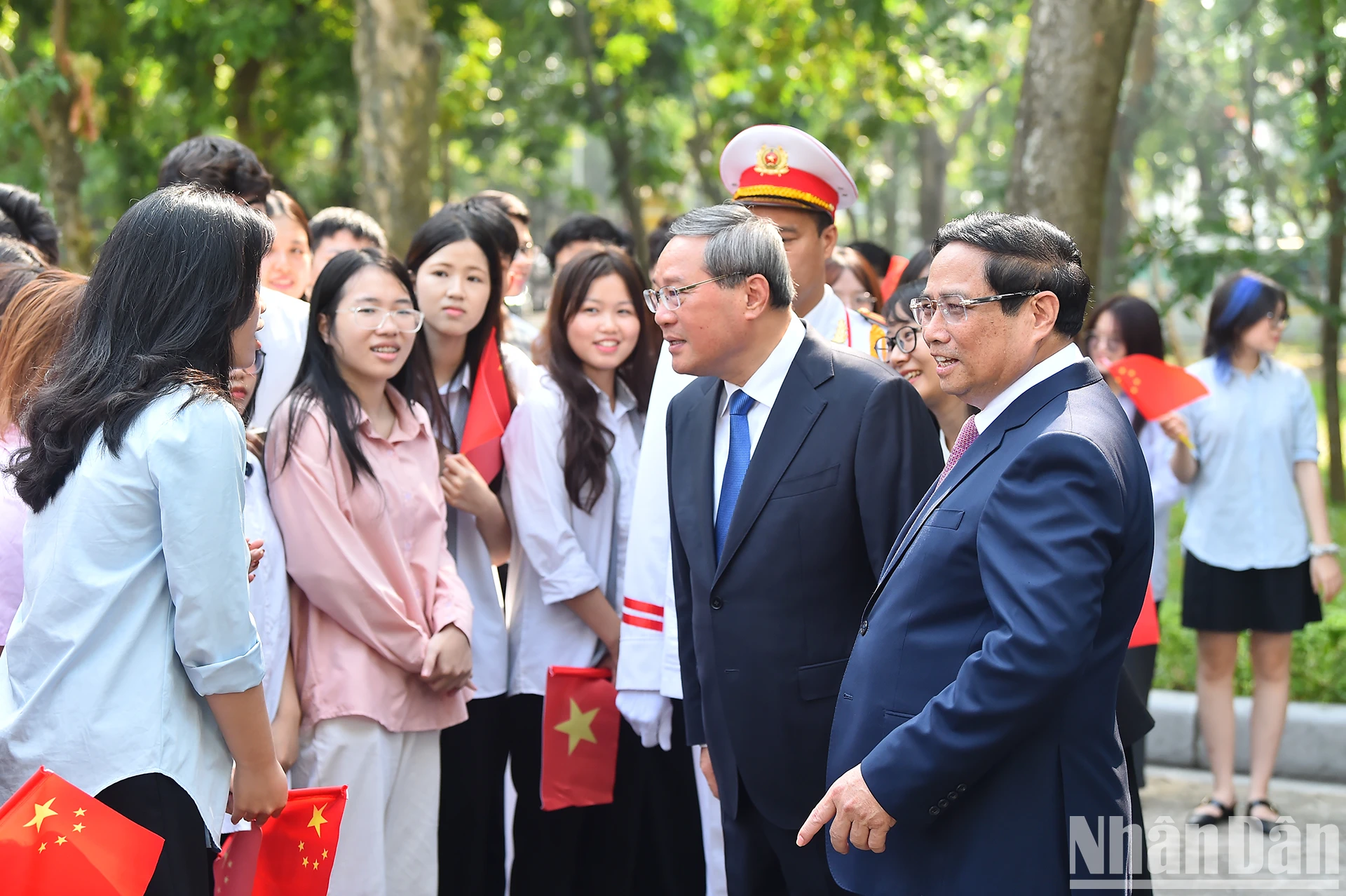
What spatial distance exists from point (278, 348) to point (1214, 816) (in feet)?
13.4

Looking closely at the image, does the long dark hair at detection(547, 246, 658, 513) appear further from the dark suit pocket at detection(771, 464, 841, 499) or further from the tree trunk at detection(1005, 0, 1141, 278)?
the tree trunk at detection(1005, 0, 1141, 278)

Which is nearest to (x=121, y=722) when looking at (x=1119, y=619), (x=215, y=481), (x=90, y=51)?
(x=215, y=481)

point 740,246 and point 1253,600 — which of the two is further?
point 1253,600

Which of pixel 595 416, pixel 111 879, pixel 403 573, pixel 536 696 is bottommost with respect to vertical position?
pixel 536 696

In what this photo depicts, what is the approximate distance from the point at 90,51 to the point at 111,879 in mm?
12745

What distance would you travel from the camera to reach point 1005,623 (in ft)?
7.06

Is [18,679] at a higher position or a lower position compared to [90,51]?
lower

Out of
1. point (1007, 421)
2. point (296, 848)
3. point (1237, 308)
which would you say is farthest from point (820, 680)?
point (1237, 308)

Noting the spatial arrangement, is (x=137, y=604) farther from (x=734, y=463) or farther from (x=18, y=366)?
(x=734, y=463)

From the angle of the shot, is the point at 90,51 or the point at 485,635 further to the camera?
the point at 90,51

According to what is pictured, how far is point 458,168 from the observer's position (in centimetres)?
2966

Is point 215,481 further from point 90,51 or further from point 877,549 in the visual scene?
point 90,51

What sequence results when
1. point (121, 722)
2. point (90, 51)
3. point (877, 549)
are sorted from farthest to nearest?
point (90, 51)
point (877, 549)
point (121, 722)

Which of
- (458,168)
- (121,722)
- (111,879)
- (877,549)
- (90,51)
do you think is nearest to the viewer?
(111,879)
